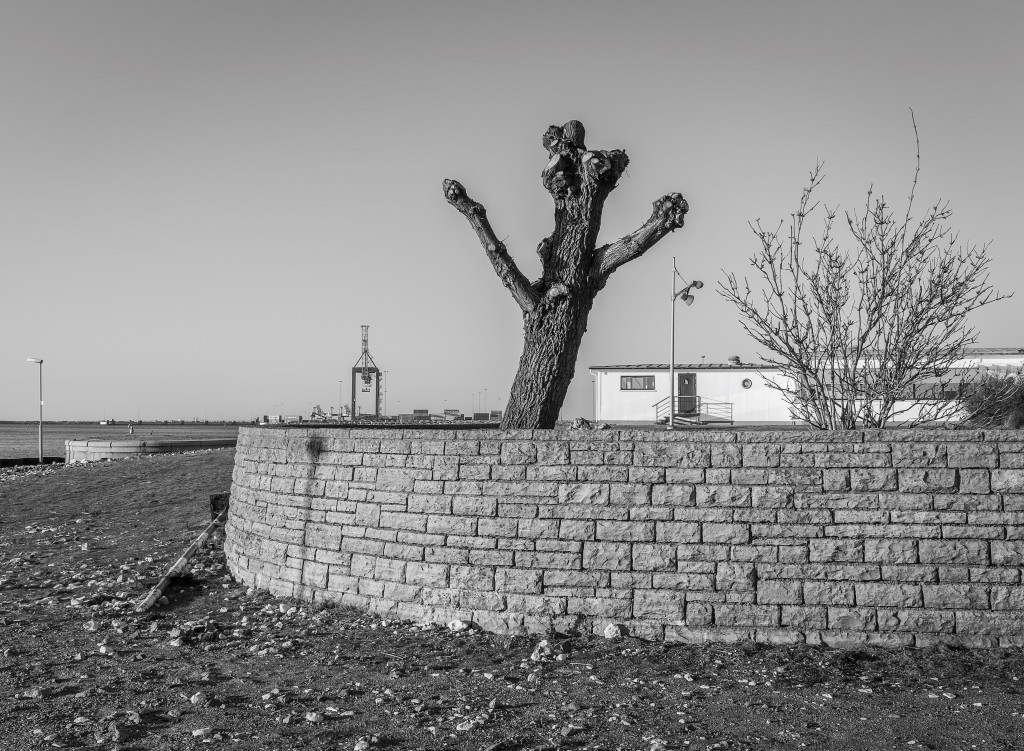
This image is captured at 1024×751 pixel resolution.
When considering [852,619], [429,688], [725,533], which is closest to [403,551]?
[429,688]

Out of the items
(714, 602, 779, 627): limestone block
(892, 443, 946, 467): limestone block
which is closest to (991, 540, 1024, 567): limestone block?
(892, 443, 946, 467): limestone block

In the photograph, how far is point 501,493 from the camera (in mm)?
7227

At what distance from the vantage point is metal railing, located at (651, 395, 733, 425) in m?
29.6

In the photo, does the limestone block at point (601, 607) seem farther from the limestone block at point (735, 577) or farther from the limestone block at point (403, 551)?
Result: the limestone block at point (403, 551)

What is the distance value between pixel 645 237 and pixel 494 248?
1602 millimetres

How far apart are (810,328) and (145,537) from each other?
9404 millimetres

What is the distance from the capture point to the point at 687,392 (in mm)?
30312

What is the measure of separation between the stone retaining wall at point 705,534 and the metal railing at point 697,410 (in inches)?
890

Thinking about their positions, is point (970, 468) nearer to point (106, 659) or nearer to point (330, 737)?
point (330, 737)

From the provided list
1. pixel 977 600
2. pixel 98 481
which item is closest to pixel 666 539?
pixel 977 600

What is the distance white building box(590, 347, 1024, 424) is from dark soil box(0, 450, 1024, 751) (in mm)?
23071

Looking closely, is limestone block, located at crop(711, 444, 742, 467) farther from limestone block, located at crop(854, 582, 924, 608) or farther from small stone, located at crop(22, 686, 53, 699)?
small stone, located at crop(22, 686, 53, 699)

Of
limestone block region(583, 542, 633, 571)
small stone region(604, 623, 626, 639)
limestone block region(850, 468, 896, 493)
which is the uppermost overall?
limestone block region(850, 468, 896, 493)

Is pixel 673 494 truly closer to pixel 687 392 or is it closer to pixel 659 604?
pixel 659 604
